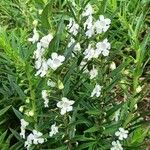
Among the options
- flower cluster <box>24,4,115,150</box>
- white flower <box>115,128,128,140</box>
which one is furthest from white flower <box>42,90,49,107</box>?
white flower <box>115,128,128,140</box>

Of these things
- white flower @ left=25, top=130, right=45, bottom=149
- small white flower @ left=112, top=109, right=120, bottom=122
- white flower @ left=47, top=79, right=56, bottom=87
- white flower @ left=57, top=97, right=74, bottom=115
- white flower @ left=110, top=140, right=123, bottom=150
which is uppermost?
white flower @ left=47, top=79, right=56, bottom=87

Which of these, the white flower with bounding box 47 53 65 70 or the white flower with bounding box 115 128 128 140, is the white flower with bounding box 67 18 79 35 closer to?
the white flower with bounding box 47 53 65 70

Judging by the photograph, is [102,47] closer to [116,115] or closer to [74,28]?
[74,28]

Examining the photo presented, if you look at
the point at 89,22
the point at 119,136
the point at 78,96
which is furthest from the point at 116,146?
the point at 89,22

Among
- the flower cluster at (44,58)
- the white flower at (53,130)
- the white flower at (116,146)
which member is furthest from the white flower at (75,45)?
the white flower at (116,146)

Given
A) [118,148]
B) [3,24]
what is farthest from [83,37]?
[3,24]

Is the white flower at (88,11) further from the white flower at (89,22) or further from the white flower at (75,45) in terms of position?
the white flower at (75,45)

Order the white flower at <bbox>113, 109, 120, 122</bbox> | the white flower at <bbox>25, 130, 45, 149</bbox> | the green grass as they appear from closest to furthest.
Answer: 1. the green grass
2. the white flower at <bbox>25, 130, 45, 149</bbox>
3. the white flower at <bbox>113, 109, 120, 122</bbox>
